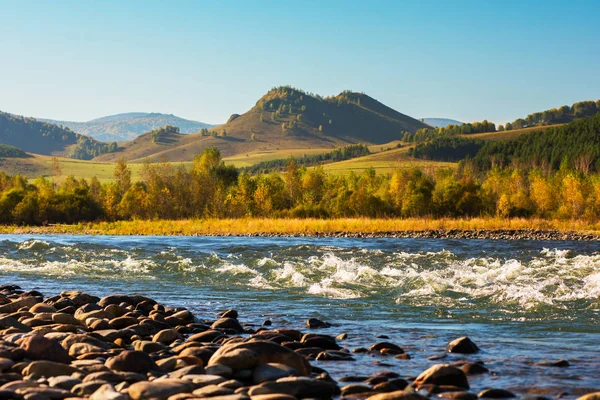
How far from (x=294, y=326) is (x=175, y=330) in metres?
3.05

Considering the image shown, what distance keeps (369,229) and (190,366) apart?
5796 centimetres

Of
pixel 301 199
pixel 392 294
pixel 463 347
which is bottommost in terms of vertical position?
pixel 392 294

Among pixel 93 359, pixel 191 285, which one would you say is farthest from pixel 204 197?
pixel 93 359

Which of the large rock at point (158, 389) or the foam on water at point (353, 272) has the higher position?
the large rock at point (158, 389)

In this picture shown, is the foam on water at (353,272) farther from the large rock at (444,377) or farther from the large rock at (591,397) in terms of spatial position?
the large rock at (591,397)

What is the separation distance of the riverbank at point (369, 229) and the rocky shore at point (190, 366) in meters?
48.6

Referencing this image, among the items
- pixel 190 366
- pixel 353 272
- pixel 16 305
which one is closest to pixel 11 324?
pixel 16 305

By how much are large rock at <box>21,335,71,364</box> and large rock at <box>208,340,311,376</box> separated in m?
2.27

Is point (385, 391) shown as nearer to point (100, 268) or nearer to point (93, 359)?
point (93, 359)

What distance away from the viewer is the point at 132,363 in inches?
375

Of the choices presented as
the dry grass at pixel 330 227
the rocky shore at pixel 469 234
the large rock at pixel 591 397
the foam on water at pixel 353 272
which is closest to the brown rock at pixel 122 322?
the foam on water at pixel 353 272

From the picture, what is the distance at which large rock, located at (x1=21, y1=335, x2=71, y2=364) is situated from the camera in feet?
32.8

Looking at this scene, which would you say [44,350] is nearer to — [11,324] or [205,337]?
[205,337]

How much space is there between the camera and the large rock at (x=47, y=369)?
359 inches
